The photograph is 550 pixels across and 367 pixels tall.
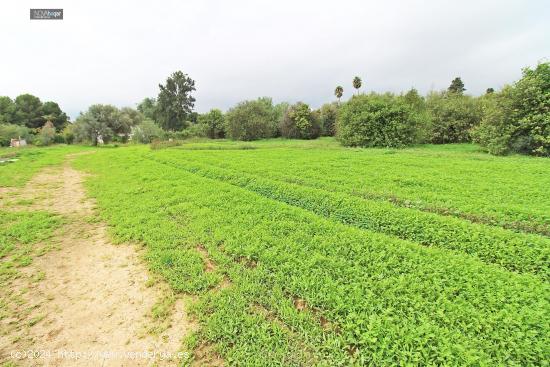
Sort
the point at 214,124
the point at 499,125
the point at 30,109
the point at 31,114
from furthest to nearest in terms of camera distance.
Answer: the point at 30,109, the point at 31,114, the point at 214,124, the point at 499,125

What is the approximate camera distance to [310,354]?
8.94 ft

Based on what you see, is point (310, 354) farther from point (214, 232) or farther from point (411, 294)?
point (214, 232)

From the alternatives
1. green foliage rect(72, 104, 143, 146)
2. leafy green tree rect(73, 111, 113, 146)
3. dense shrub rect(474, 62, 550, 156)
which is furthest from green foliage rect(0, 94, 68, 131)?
dense shrub rect(474, 62, 550, 156)

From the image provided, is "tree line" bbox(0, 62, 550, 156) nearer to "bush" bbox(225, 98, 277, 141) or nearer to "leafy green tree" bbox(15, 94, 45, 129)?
"bush" bbox(225, 98, 277, 141)

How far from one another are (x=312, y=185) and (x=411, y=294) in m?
5.83

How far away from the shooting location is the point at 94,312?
3.55 meters

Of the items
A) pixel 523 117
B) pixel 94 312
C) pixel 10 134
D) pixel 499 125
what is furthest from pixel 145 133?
pixel 523 117

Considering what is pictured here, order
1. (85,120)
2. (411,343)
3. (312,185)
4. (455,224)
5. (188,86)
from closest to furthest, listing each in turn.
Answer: (411,343), (455,224), (312,185), (85,120), (188,86)


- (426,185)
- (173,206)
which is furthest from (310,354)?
(426,185)

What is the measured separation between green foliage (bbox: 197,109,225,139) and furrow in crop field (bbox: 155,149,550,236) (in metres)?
30.8

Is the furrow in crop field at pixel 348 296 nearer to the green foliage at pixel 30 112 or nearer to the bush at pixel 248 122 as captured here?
the bush at pixel 248 122

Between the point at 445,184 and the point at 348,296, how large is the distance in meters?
6.95

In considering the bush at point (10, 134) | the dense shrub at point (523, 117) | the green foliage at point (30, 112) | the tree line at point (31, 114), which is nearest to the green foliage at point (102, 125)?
the tree line at point (31, 114)

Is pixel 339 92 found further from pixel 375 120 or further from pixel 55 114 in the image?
pixel 55 114
